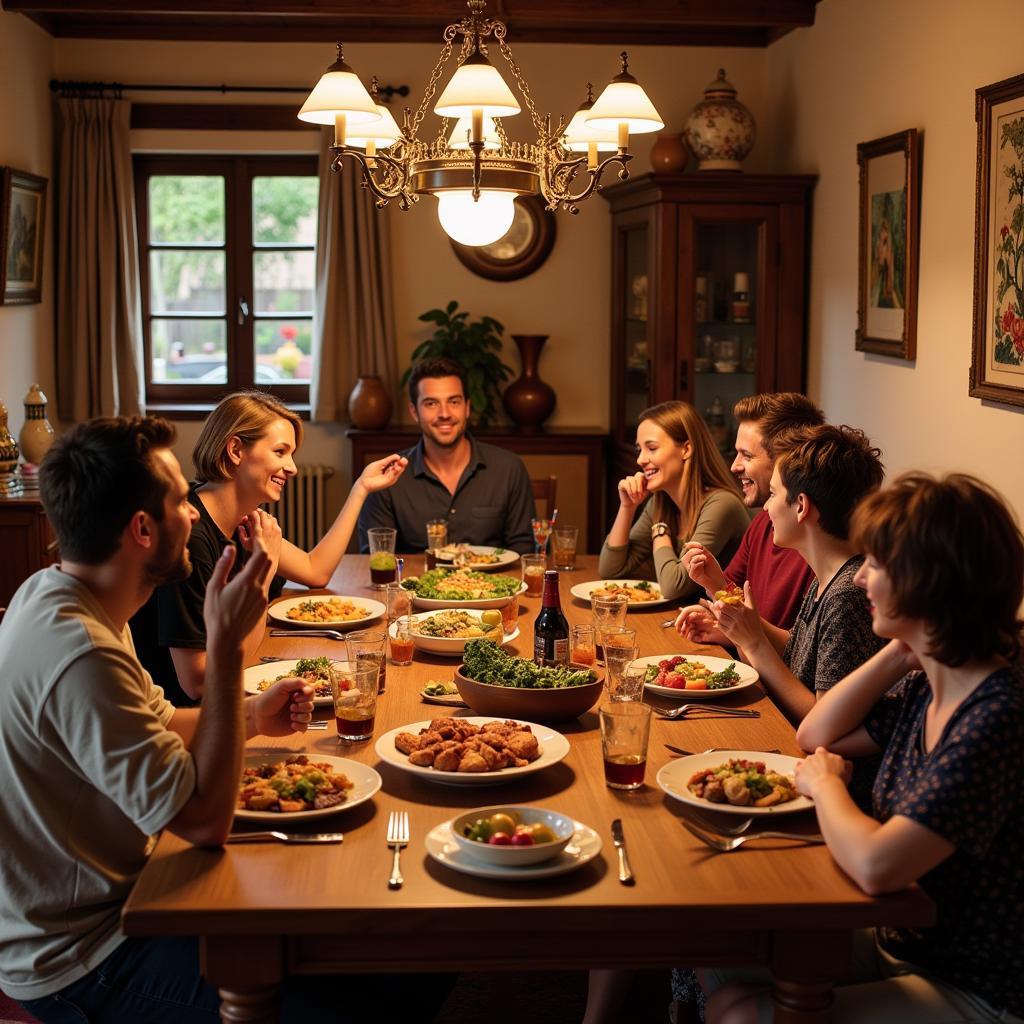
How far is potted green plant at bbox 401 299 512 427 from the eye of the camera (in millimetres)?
6039

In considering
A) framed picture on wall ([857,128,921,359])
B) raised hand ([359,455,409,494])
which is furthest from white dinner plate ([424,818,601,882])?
framed picture on wall ([857,128,921,359])

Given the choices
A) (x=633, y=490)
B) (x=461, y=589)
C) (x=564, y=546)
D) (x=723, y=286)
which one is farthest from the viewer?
(x=723, y=286)

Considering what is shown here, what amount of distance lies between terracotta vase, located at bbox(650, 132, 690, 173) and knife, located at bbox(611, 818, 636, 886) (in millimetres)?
4254

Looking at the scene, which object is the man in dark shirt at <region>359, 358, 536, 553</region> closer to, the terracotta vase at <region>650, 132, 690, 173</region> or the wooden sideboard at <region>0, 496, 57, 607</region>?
the wooden sideboard at <region>0, 496, 57, 607</region>

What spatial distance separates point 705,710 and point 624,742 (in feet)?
1.57

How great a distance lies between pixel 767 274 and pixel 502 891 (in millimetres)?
→ 4276

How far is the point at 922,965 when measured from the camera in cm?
179

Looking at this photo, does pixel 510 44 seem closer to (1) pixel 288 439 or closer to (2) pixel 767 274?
(2) pixel 767 274

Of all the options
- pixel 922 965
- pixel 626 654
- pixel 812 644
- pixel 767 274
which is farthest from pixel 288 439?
pixel 767 274

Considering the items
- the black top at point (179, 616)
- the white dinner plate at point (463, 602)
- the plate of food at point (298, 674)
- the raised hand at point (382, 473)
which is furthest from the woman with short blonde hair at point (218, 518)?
the raised hand at point (382, 473)

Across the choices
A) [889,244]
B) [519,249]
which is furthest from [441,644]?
[519,249]

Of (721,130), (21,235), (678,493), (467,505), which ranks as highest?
(721,130)

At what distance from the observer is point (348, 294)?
6188 millimetres

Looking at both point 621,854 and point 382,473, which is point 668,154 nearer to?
point 382,473
